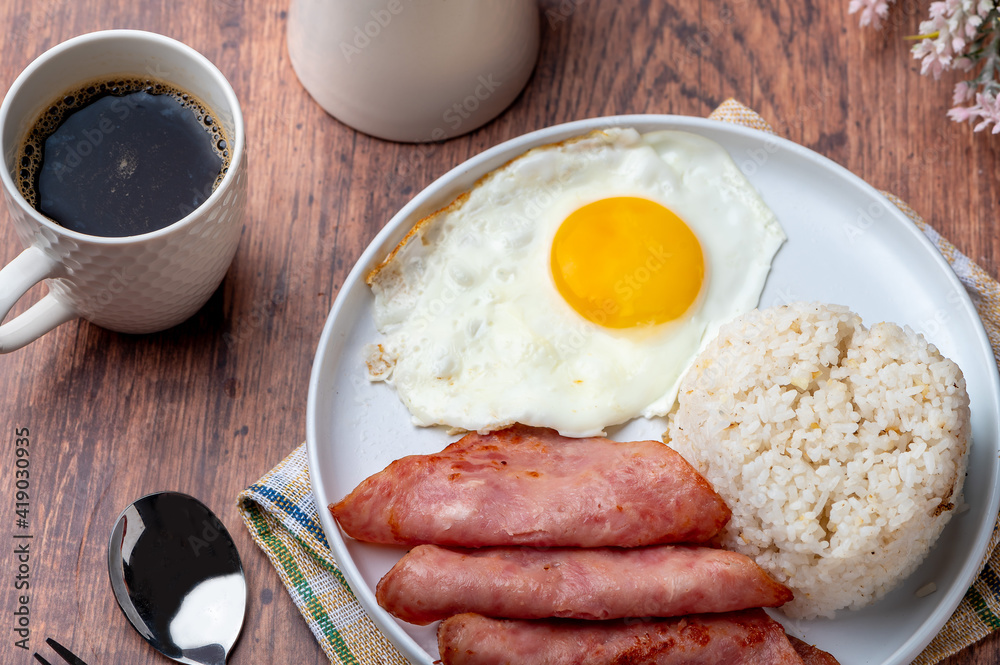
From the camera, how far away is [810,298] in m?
2.07

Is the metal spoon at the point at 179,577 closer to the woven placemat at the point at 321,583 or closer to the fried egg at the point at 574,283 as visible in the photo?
the woven placemat at the point at 321,583

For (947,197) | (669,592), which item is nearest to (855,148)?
(947,197)

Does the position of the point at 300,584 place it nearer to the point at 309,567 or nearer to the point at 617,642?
the point at 309,567

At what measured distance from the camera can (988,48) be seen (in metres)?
2.23

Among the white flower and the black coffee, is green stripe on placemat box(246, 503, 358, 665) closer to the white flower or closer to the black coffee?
the black coffee

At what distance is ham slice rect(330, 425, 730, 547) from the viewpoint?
1690 mm

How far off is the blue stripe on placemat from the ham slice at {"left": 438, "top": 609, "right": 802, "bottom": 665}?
435 mm

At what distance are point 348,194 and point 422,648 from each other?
3.87ft

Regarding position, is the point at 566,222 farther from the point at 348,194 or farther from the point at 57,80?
the point at 57,80

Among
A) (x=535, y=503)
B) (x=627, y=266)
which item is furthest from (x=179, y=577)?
(x=627, y=266)

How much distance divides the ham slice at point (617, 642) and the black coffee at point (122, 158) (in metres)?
1.06

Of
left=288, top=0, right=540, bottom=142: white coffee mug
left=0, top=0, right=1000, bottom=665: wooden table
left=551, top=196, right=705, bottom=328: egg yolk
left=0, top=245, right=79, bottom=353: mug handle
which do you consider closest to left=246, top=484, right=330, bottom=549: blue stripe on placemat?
left=0, top=0, right=1000, bottom=665: wooden table

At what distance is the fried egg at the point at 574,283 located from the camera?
194 centimetres

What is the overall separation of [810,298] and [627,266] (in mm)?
468
